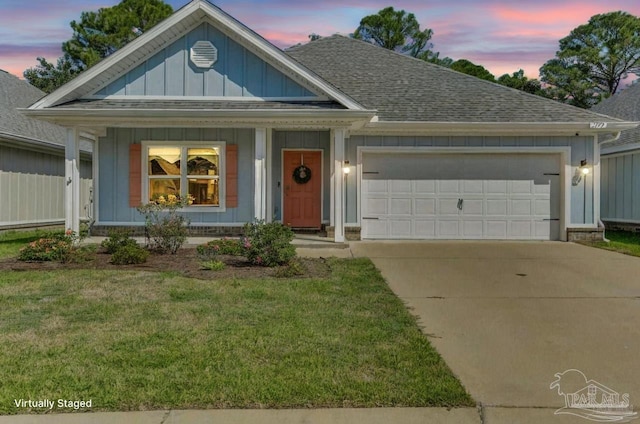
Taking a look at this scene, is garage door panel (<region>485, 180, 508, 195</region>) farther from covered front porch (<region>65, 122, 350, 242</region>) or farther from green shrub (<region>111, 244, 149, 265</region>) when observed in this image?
green shrub (<region>111, 244, 149, 265</region>)

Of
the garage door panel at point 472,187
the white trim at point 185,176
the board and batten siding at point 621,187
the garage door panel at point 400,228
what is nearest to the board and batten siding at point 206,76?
the white trim at point 185,176

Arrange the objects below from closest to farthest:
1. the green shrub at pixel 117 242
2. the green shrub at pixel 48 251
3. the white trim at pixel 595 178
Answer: the green shrub at pixel 48 251
the green shrub at pixel 117 242
the white trim at pixel 595 178

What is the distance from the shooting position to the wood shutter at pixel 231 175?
12000 mm

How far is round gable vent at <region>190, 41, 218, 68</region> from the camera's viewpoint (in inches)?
439

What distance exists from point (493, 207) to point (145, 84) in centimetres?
880

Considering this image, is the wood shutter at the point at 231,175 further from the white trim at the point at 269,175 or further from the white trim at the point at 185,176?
the white trim at the point at 269,175

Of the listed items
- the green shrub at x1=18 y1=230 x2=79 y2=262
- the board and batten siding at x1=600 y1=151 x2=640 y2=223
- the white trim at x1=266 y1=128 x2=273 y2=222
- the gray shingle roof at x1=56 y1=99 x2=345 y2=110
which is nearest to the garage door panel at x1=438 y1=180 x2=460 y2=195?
the gray shingle roof at x1=56 y1=99 x2=345 y2=110

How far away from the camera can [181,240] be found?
9.44 metres

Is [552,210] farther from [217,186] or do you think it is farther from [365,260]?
[217,186]

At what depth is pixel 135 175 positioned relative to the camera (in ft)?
39.1

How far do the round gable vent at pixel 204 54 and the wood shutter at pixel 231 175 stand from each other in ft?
6.53

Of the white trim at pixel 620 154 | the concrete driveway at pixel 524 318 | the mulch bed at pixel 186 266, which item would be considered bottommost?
the concrete driveway at pixel 524 318

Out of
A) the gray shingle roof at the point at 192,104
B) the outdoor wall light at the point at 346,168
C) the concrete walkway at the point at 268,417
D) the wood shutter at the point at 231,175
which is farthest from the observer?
the wood shutter at the point at 231,175

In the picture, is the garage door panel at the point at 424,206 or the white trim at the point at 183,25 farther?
the garage door panel at the point at 424,206
